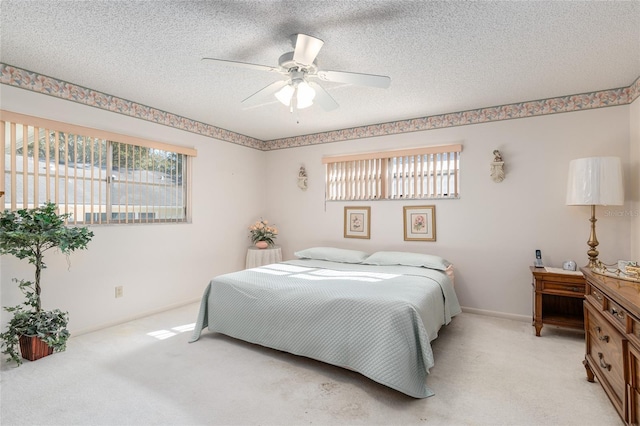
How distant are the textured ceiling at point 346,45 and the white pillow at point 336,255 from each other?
5.90 feet

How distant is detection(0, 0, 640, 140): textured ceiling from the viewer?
186 centimetres

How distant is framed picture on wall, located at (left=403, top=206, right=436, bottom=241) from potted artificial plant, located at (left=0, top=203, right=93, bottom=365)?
3.35m

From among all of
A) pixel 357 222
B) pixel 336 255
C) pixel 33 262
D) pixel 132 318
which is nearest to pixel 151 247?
pixel 132 318

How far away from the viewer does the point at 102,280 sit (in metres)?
3.19

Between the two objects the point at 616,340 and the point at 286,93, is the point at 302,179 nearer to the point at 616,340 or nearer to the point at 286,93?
the point at 286,93

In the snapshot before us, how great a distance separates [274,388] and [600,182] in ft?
10.0

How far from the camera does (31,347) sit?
2.44m

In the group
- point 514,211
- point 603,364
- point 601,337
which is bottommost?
point 603,364

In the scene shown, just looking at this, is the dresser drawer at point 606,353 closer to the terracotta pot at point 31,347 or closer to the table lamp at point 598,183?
the table lamp at point 598,183

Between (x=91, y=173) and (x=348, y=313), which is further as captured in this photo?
(x=91, y=173)

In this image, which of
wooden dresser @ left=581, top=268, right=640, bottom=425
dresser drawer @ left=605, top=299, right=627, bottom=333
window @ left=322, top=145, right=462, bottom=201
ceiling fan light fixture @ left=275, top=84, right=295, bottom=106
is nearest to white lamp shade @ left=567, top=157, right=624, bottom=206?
wooden dresser @ left=581, top=268, right=640, bottom=425

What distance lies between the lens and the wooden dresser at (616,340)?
57.8 inches

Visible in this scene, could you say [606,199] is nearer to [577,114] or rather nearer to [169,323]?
[577,114]

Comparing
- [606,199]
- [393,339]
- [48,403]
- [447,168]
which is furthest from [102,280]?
[606,199]
